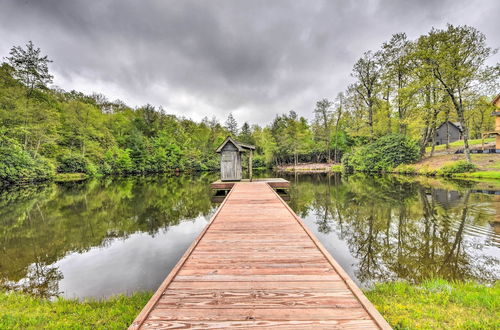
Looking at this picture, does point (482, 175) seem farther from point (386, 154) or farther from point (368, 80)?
point (368, 80)

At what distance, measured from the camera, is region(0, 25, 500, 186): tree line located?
18.6m

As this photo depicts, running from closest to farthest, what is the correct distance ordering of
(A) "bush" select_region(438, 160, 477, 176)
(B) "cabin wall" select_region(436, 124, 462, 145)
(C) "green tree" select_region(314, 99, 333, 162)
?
1. (A) "bush" select_region(438, 160, 477, 176)
2. (B) "cabin wall" select_region(436, 124, 462, 145)
3. (C) "green tree" select_region(314, 99, 333, 162)

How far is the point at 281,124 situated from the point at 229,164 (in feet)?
130

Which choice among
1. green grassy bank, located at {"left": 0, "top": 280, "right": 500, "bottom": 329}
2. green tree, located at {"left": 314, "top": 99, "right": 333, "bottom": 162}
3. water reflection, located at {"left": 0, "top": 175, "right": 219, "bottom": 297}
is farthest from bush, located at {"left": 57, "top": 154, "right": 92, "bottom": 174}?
green tree, located at {"left": 314, "top": 99, "right": 333, "bottom": 162}

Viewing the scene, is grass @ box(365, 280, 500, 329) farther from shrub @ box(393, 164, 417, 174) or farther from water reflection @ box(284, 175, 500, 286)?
shrub @ box(393, 164, 417, 174)

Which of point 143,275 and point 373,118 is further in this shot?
point 373,118

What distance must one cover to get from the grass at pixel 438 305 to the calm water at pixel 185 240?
0.63 m

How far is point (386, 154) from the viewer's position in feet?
84.7

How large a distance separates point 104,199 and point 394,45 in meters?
32.8

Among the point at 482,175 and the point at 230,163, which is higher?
the point at 230,163

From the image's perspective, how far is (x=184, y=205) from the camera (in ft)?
37.9

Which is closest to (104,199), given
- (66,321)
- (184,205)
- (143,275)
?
(184,205)

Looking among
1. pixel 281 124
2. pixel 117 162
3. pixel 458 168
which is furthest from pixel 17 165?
pixel 281 124

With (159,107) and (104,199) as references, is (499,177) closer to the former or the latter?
(104,199)
